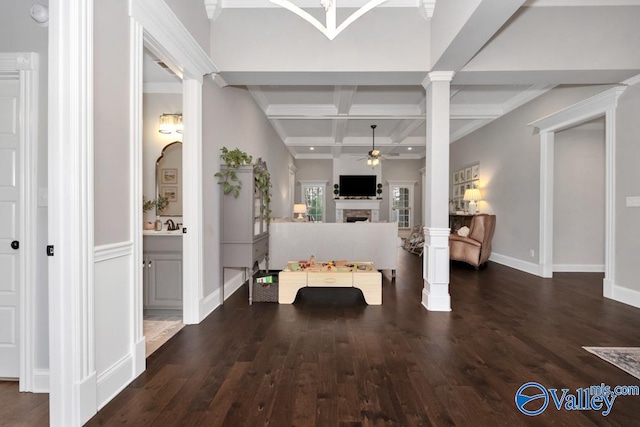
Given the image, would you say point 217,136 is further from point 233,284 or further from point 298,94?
point 298,94

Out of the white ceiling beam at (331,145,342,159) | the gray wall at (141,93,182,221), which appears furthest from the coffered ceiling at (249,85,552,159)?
the gray wall at (141,93,182,221)

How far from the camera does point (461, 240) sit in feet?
20.8

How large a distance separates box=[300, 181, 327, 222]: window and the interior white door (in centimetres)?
909

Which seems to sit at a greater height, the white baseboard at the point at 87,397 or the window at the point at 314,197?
the window at the point at 314,197

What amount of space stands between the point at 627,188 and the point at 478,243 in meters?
2.44

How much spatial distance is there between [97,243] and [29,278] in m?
0.62

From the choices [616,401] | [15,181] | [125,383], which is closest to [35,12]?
[15,181]

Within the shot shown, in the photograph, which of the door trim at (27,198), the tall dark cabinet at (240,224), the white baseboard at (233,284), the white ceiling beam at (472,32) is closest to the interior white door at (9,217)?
the door trim at (27,198)

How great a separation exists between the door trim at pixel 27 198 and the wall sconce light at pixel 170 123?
6.71 feet

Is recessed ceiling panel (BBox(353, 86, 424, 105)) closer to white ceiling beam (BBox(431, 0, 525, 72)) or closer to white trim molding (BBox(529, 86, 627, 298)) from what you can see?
white ceiling beam (BBox(431, 0, 525, 72))

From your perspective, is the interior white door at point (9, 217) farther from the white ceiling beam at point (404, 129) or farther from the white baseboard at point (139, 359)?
the white ceiling beam at point (404, 129)

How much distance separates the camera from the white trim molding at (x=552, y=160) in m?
4.16

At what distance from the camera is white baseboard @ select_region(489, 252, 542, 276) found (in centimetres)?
558

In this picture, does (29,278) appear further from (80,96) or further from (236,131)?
(236,131)
